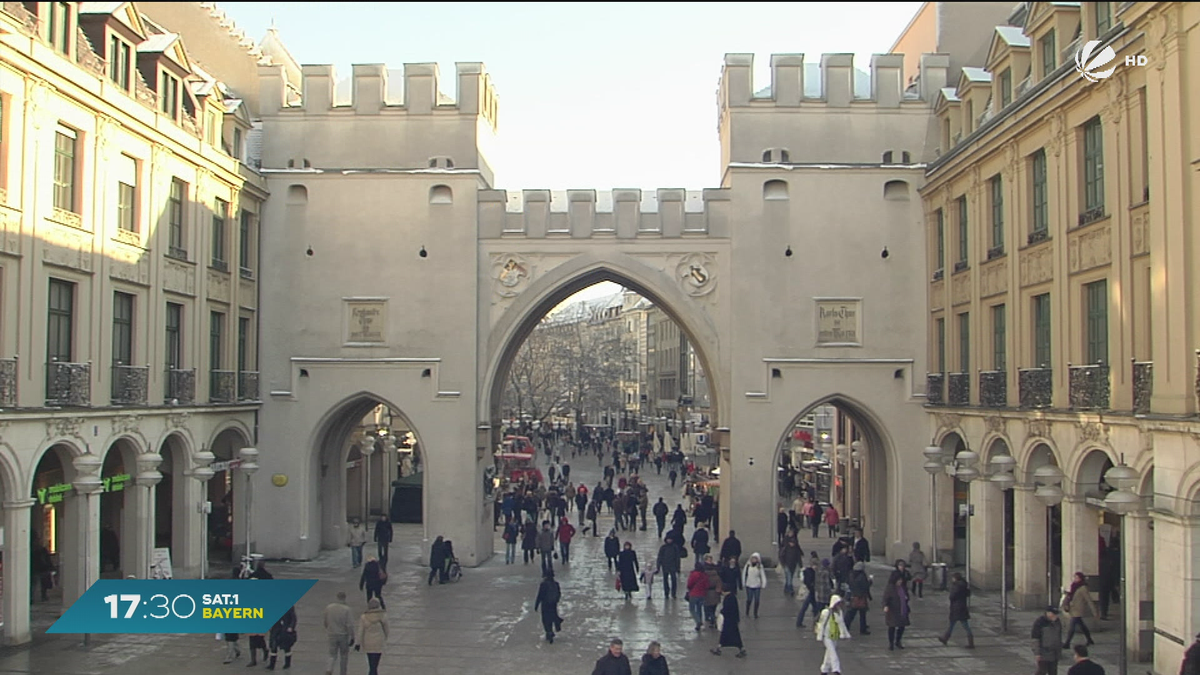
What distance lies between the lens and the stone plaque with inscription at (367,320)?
28094 millimetres

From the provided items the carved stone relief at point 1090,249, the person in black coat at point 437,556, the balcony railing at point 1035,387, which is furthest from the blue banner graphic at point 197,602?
the balcony railing at point 1035,387

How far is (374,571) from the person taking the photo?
19.6 m

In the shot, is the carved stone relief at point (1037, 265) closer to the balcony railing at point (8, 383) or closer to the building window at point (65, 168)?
the building window at point (65, 168)

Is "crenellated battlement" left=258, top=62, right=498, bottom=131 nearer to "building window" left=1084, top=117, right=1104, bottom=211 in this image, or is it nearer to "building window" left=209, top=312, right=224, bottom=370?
"building window" left=209, top=312, right=224, bottom=370

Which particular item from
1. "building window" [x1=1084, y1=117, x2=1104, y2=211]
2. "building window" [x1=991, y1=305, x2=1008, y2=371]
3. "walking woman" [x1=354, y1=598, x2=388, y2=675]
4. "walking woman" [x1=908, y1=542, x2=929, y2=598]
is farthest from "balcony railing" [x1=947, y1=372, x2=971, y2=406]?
"walking woman" [x1=354, y1=598, x2=388, y2=675]

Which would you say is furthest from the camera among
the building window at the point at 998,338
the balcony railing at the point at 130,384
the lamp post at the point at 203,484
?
the building window at the point at 998,338

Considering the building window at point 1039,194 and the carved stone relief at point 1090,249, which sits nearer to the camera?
the carved stone relief at point 1090,249

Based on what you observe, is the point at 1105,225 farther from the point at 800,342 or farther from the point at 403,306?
the point at 403,306

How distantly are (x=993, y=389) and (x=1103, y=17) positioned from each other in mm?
7555

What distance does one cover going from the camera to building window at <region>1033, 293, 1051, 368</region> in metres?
20.8

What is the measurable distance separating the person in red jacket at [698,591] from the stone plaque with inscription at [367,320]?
1147cm

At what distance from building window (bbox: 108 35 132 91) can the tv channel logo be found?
1681cm

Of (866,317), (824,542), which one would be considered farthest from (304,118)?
(824,542)

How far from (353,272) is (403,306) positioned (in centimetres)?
152
